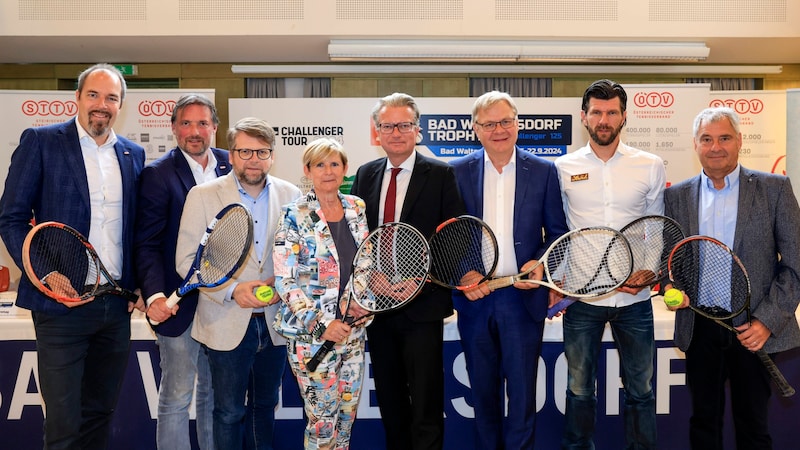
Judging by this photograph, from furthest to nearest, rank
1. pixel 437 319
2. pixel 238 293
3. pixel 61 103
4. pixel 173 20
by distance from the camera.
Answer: pixel 61 103
pixel 173 20
pixel 437 319
pixel 238 293

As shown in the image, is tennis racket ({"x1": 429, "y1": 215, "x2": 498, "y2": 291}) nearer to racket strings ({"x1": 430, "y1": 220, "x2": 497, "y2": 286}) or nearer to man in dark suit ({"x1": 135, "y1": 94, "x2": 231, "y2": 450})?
racket strings ({"x1": 430, "y1": 220, "x2": 497, "y2": 286})

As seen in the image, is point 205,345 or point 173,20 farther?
point 173,20

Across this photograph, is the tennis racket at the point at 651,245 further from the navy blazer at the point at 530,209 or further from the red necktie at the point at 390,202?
the red necktie at the point at 390,202

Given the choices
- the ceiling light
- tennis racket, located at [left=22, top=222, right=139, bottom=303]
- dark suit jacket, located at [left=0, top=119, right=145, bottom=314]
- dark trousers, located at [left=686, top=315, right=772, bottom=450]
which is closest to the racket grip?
tennis racket, located at [left=22, top=222, right=139, bottom=303]

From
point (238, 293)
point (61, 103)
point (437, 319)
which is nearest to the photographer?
point (238, 293)

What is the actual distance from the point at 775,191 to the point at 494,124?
54.2 inches

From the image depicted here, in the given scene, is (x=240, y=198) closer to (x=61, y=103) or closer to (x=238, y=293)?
(x=238, y=293)

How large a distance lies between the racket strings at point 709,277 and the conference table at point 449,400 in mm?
872

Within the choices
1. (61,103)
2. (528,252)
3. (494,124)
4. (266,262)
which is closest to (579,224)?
(528,252)

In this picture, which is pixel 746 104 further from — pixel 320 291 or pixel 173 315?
pixel 173 315

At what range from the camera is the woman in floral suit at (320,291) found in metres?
2.83

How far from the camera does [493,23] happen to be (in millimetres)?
6996

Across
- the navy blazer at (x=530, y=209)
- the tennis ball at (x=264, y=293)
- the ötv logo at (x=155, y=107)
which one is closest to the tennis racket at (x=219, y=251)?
the tennis ball at (x=264, y=293)

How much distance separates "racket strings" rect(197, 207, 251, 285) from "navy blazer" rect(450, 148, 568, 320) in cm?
111
